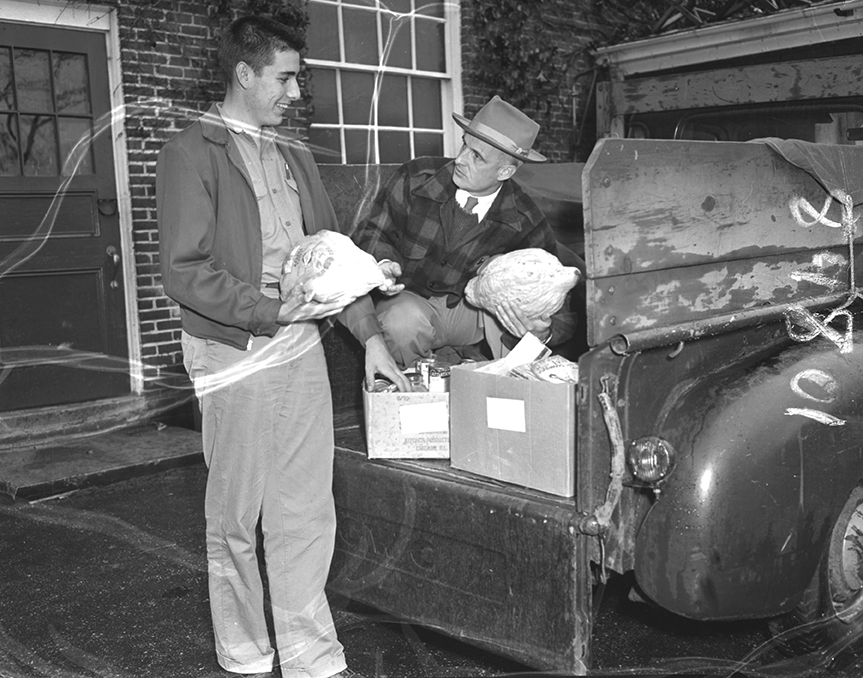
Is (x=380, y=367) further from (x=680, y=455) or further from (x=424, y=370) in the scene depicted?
(x=680, y=455)

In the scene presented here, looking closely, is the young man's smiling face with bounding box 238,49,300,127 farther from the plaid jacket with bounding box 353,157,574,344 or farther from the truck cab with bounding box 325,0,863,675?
the truck cab with bounding box 325,0,863,675

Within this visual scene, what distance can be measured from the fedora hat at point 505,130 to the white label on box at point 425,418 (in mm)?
1110

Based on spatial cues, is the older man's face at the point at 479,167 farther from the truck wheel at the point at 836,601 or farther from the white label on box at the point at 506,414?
the truck wheel at the point at 836,601

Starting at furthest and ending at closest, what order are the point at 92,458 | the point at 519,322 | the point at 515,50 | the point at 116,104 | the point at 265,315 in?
the point at 515,50, the point at 116,104, the point at 92,458, the point at 519,322, the point at 265,315

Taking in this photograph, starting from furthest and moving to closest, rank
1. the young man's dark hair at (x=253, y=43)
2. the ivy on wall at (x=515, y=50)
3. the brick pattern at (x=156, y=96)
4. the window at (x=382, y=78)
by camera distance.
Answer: the ivy on wall at (x=515, y=50)
the window at (x=382, y=78)
the brick pattern at (x=156, y=96)
the young man's dark hair at (x=253, y=43)

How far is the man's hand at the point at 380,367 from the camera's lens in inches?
125

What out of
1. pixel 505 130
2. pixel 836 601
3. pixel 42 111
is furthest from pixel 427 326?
pixel 42 111

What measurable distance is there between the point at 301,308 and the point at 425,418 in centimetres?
58

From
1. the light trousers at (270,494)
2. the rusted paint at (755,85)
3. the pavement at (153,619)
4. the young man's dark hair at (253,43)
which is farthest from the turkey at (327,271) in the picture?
the rusted paint at (755,85)

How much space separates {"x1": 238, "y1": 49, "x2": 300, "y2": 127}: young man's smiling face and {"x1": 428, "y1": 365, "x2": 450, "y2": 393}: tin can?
966 millimetres

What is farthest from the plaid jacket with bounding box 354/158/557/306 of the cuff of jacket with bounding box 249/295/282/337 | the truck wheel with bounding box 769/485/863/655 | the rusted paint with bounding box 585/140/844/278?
the truck wheel with bounding box 769/485/863/655

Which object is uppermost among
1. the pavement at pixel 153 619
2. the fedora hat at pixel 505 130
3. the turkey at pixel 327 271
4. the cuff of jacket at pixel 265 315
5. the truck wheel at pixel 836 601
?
the fedora hat at pixel 505 130

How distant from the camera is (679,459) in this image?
97.0 inches

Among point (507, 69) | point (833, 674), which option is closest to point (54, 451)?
point (833, 674)
